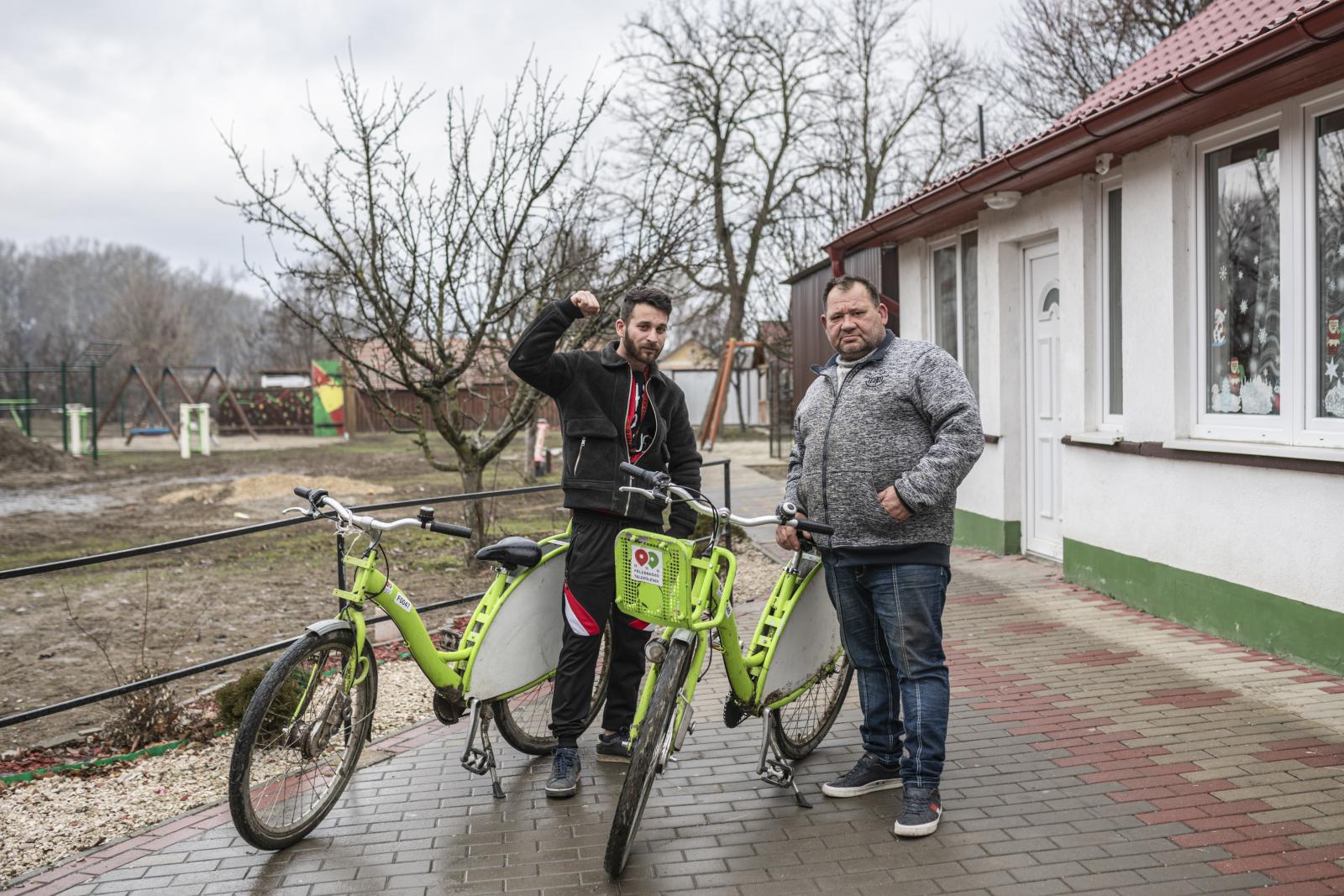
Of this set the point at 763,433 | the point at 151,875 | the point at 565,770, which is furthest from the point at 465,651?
the point at 763,433

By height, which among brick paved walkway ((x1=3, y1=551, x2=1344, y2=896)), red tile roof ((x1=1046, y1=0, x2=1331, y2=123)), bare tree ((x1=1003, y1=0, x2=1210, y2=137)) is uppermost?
bare tree ((x1=1003, y1=0, x2=1210, y2=137))

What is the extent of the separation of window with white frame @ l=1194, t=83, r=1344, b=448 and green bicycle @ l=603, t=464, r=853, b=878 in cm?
304

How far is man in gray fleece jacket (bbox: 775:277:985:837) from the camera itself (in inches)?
156

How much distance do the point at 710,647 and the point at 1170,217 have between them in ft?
14.6

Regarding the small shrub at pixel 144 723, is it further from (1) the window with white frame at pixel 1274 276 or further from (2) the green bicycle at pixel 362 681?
(1) the window with white frame at pixel 1274 276

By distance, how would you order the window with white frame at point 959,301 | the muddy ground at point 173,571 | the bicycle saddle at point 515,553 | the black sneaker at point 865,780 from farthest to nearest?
the window with white frame at point 959,301
the muddy ground at point 173,571
the bicycle saddle at point 515,553
the black sneaker at point 865,780

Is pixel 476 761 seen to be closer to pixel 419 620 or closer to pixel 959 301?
pixel 419 620

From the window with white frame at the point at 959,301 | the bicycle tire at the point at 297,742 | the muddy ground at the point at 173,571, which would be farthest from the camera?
the window with white frame at the point at 959,301

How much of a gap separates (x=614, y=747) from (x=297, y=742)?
138cm

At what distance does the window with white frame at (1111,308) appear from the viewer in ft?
25.8

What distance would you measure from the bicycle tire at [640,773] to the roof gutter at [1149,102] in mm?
3967

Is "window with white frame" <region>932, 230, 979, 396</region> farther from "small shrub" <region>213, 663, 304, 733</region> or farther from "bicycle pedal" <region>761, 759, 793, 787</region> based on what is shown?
"small shrub" <region>213, 663, 304, 733</region>

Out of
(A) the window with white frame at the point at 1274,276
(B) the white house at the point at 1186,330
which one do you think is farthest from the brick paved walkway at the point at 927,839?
(A) the window with white frame at the point at 1274,276

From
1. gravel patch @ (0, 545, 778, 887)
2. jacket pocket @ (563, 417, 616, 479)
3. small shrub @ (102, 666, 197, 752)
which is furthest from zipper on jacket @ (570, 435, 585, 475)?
small shrub @ (102, 666, 197, 752)
